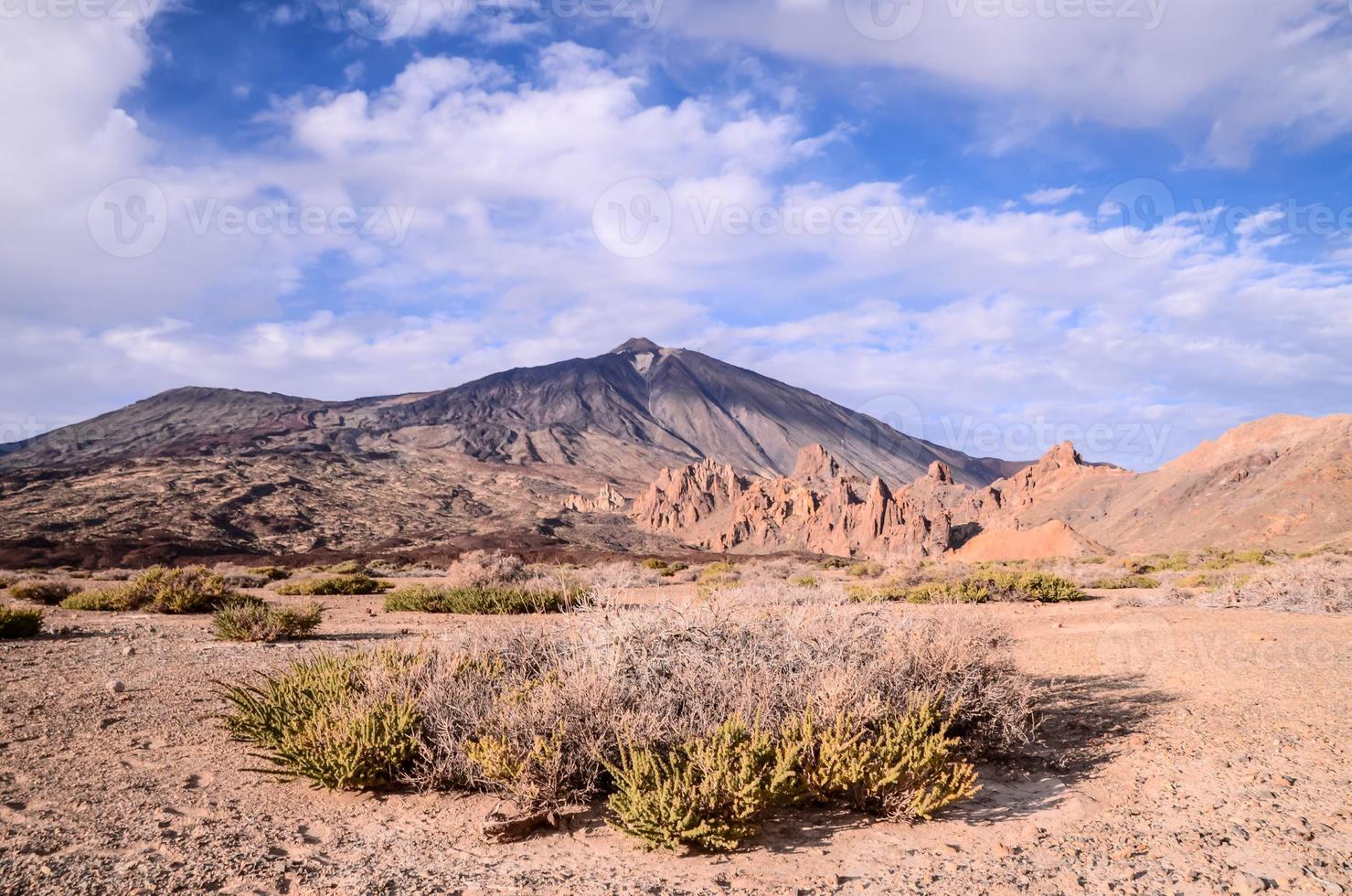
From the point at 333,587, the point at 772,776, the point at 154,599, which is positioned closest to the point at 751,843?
the point at 772,776

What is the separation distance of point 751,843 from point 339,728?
2.71 meters

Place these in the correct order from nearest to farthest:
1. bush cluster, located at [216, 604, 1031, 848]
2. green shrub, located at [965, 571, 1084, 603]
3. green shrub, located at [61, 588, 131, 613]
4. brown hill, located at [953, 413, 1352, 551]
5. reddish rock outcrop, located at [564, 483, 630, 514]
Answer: bush cluster, located at [216, 604, 1031, 848], green shrub, located at [61, 588, 131, 613], green shrub, located at [965, 571, 1084, 603], brown hill, located at [953, 413, 1352, 551], reddish rock outcrop, located at [564, 483, 630, 514]

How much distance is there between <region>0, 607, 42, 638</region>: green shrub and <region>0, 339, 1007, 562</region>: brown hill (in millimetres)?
27592

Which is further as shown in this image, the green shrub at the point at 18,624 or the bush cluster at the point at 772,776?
the green shrub at the point at 18,624

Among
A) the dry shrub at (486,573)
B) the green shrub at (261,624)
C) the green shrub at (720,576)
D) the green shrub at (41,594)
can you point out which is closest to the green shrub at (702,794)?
the green shrub at (261,624)

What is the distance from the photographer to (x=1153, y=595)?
15.8 m

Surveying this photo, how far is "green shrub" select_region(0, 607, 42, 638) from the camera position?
31.9 ft

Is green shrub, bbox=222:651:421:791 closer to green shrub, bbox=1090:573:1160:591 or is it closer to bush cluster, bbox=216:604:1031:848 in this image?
bush cluster, bbox=216:604:1031:848

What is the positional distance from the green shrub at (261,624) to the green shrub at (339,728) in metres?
5.88

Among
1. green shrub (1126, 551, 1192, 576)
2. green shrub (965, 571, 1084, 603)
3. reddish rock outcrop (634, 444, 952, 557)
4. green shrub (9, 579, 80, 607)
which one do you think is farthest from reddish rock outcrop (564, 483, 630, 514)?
green shrub (9, 579, 80, 607)

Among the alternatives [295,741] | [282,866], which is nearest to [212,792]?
[295,741]

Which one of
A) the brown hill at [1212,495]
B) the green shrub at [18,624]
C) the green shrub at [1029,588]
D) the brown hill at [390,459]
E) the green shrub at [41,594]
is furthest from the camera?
the brown hill at [390,459]

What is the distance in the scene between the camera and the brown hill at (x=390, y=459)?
146 ft

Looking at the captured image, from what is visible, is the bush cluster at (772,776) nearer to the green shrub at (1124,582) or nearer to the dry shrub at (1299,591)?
the dry shrub at (1299,591)
